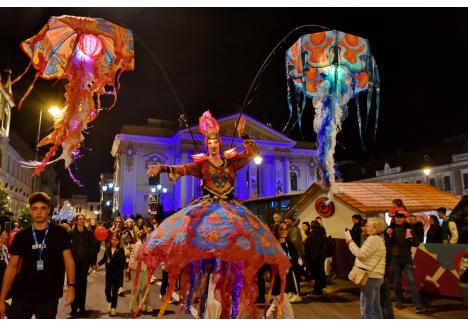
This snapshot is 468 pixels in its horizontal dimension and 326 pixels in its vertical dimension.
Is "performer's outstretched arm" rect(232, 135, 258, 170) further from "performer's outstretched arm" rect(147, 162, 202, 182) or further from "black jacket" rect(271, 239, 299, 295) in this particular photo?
"black jacket" rect(271, 239, 299, 295)

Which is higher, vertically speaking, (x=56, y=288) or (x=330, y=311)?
(x=56, y=288)

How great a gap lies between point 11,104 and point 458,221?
129 ft

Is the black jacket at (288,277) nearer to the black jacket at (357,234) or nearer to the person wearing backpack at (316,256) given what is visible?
the person wearing backpack at (316,256)

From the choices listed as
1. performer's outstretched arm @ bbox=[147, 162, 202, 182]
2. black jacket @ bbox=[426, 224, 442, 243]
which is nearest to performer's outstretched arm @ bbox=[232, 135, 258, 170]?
performer's outstretched arm @ bbox=[147, 162, 202, 182]

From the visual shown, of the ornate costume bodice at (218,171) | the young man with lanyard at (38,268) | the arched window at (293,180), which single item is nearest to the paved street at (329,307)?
the ornate costume bodice at (218,171)

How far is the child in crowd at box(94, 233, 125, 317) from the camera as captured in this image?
721 centimetres

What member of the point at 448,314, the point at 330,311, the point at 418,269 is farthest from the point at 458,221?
the point at 330,311

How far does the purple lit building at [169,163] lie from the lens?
47219 mm

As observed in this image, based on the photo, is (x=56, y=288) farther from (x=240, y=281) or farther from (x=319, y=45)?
(x=319, y=45)

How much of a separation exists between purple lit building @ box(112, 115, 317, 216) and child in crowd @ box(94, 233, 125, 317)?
37.1 meters

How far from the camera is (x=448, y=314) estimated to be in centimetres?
686

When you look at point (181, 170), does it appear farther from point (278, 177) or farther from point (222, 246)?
point (278, 177)

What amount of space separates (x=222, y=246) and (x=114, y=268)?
14.9 ft

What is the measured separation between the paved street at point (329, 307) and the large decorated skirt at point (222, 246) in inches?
75.2
